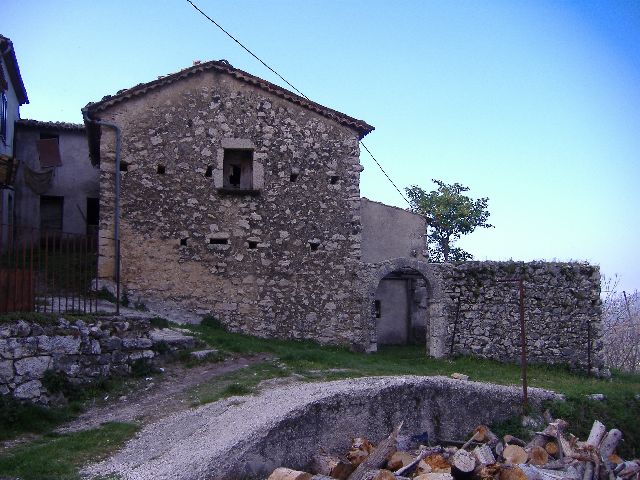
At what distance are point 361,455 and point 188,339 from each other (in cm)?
510

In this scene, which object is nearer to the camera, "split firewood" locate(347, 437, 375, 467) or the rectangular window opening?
"split firewood" locate(347, 437, 375, 467)

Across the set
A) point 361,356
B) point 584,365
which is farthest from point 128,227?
point 584,365

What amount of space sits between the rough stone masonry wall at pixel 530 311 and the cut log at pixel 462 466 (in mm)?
7778

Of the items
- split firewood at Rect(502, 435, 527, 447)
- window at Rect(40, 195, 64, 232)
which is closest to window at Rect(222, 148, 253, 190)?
split firewood at Rect(502, 435, 527, 447)

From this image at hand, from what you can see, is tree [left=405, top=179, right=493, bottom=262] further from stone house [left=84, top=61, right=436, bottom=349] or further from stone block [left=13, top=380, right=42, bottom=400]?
stone block [left=13, top=380, right=42, bottom=400]

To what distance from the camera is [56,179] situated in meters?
22.6

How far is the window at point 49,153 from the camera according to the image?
2202cm

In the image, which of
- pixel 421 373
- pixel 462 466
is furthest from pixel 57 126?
pixel 462 466

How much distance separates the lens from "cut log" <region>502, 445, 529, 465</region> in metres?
9.24

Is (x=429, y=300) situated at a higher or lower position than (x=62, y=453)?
higher

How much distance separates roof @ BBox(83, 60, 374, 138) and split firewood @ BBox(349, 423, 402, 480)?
32.3 ft

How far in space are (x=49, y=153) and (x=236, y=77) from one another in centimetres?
983

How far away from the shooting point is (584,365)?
51.2ft

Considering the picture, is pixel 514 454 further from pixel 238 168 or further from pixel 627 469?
pixel 238 168
